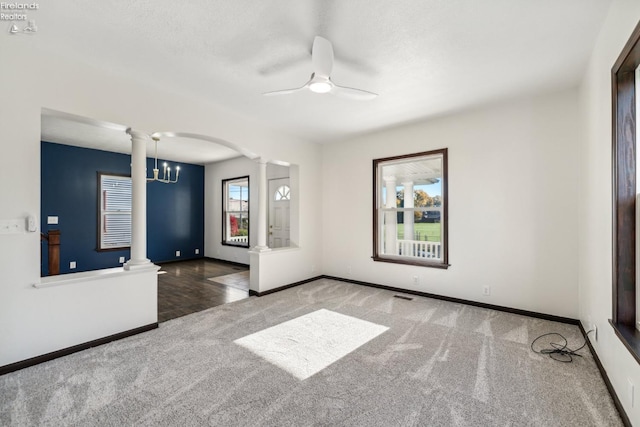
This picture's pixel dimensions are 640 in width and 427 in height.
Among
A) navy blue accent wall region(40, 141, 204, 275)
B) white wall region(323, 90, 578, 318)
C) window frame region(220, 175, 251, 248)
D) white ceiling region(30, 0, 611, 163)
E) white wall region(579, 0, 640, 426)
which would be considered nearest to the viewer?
white wall region(579, 0, 640, 426)

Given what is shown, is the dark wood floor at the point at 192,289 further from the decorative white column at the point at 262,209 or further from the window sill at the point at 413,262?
the window sill at the point at 413,262

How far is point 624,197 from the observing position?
188cm

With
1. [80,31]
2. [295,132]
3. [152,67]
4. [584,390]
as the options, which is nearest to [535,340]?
[584,390]

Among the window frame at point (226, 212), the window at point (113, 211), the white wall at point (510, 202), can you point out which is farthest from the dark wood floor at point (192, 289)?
the white wall at point (510, 202)

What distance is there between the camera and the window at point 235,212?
7.40 metres

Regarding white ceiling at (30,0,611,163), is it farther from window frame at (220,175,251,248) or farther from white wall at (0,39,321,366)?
window frame at (220,175,251,248)

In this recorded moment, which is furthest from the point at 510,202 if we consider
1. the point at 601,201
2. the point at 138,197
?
the point at 138,197

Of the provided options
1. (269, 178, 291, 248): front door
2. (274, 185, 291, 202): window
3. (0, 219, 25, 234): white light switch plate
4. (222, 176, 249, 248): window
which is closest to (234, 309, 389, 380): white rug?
(0, 219, 25, 234): white light switch plate

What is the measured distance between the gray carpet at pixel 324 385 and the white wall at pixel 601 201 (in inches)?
11.6

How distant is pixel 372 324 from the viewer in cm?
328

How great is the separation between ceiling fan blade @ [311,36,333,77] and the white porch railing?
345 centimetres

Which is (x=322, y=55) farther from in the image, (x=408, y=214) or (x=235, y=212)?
(x=235, y=212)

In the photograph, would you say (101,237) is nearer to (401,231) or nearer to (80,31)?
(80,31)

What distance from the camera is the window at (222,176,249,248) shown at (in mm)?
7402
